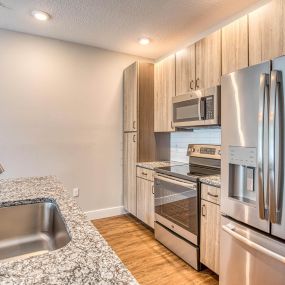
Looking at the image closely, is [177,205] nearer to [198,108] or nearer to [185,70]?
[198,108]

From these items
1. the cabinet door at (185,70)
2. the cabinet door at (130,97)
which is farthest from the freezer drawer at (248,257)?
the cabinet door at (130,97)

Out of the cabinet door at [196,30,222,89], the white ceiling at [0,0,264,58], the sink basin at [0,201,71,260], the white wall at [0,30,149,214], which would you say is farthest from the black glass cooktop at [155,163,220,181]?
the white ceiling at [0,0,264,58]

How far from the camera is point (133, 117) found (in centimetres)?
326

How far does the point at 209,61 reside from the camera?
2.29m

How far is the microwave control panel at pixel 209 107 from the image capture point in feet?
7.11

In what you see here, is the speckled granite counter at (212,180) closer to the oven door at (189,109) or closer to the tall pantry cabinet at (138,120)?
the oven door at (189,109)

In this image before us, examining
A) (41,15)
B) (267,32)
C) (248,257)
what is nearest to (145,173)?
(248,257)

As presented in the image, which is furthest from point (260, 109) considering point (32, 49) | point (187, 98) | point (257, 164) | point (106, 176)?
point (32, 49)

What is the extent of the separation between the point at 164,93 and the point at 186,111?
0.62 m

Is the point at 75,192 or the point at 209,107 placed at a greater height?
the point at 209,107

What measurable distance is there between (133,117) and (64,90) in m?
1.03

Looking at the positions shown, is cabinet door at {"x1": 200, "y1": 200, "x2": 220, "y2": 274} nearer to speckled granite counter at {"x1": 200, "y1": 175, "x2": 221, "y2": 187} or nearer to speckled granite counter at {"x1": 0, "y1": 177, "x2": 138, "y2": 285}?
speckled granite counter at {"x1": 200, "y1": 175, "x2": 221, "y2": 187}

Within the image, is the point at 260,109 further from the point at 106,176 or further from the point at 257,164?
the point at 106,176

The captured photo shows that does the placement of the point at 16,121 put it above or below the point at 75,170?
above
